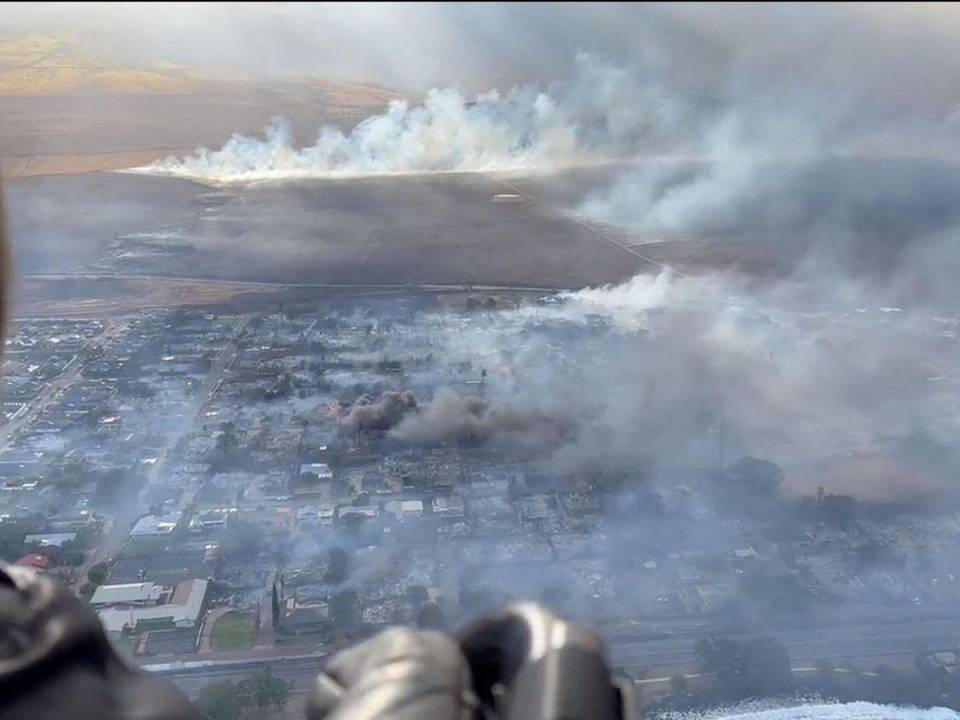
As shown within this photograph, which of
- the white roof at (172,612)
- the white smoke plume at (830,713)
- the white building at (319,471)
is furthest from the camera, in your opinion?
the white building at (319,471)

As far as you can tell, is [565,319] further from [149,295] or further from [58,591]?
[58,591]

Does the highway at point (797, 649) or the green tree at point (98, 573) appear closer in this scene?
the highway at point (797, 649)

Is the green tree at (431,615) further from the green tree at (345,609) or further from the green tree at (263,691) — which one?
the green tree at (263,691)

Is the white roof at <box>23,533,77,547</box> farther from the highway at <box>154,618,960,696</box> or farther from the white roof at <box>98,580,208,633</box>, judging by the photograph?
the highway at <box>154,618,960,696</box>

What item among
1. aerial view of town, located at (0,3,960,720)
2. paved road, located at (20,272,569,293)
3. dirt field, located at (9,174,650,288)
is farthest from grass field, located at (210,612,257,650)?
paved road, located at (20,272,569,293)

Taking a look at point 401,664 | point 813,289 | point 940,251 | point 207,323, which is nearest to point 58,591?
point 401,664

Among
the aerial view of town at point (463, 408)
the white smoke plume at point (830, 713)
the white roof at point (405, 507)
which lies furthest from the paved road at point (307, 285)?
the white smoke plume at point (830, 713)

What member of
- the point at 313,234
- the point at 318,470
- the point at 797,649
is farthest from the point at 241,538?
the point at 313,234
